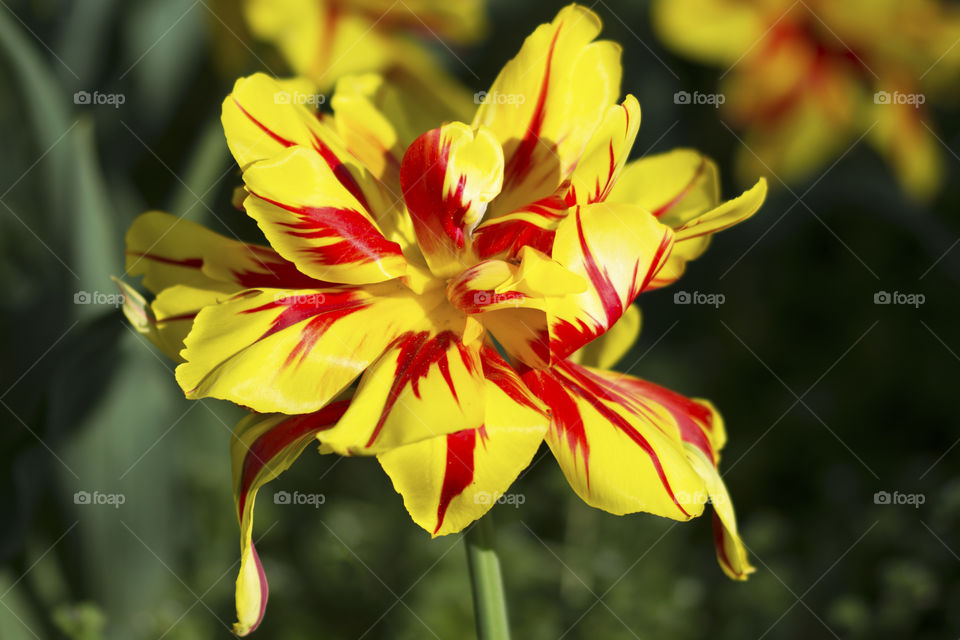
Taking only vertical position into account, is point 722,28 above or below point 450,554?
above

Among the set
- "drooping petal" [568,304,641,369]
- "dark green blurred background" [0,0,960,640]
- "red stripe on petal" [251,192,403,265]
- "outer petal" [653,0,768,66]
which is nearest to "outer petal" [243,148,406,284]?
"red stripe on petal" [251,192,403,265]

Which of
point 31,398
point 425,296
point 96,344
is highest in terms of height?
point 425,296

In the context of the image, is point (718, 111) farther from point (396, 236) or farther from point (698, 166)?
point (396, 236)

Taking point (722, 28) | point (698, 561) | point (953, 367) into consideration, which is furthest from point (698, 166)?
point (953, 367)

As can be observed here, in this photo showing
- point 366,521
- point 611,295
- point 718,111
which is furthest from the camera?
point 718,111

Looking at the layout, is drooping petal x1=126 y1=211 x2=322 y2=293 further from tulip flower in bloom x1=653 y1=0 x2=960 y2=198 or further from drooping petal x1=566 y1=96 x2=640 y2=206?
tulip flower in bloom x1=653 y1=0 x2=960 y2=198

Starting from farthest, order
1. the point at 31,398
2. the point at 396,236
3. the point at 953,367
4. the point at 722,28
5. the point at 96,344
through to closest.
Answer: the point at 953,367
the point at 722,28
the point at 31,398
the point at 96,344
the point at 396,236
